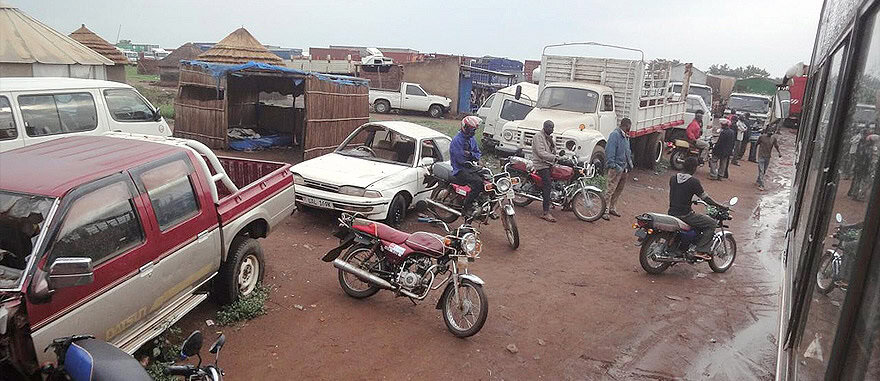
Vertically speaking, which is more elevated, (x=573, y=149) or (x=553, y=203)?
(x=573, y=149)

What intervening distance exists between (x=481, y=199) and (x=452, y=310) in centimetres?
346

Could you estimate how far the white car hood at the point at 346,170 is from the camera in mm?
8117

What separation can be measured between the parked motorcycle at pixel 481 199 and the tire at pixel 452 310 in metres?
2.69

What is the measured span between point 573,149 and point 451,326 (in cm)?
752

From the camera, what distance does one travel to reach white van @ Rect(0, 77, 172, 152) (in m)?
7.79

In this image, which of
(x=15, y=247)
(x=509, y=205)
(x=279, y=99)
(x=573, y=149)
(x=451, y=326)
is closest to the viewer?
(x=15, y=247)

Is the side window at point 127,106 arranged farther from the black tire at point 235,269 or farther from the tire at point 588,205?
the tire at point 588,205

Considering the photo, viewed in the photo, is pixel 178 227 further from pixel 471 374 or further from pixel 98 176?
pixel 471 374

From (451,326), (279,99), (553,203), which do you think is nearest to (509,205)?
(553,203)

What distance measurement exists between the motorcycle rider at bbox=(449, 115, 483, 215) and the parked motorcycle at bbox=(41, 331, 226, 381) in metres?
5.75

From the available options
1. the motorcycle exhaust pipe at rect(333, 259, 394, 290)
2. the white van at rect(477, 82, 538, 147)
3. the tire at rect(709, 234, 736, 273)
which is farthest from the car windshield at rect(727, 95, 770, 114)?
the motorcycle exhaust pipe at rect(333, 259, 394, 290)

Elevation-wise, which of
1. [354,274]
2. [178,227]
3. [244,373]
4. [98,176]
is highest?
[98,176]

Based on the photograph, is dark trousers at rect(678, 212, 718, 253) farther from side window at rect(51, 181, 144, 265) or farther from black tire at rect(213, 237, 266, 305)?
side window at rect(51, 181, 144, 265)

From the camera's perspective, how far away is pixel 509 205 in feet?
27.3
